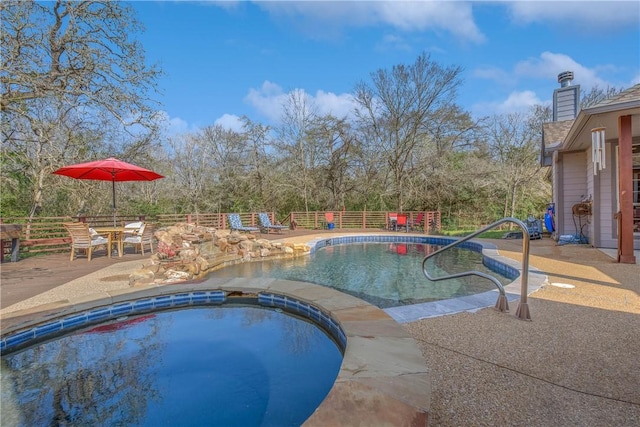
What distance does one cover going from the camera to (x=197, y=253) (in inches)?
251

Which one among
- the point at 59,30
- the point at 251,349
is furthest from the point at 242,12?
the point at 251,349

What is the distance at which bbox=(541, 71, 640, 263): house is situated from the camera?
5.12 meters

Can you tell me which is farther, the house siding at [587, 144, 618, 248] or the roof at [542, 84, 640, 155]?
the house siding at [587, 144, 618, 248]

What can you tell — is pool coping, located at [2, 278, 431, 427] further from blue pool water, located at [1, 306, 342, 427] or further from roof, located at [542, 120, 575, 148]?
roof, located at [542, 120, 575, 148]

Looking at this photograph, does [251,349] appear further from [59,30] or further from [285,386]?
[59,30]

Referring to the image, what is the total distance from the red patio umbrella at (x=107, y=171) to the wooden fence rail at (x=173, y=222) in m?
1.66

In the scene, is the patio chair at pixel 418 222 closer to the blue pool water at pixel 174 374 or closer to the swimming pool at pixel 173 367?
the swimming pool at pixel 173 367

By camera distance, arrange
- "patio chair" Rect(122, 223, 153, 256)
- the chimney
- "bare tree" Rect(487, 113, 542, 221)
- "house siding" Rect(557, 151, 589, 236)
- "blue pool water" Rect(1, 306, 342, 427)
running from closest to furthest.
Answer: "blue pool water" Rect(1, 306, 342, 427), "patio chair" Rect(122, 223, 153, 256), "house siding" Rect(557, 151, 589, 236), the chimney, "bare tree" Rect(487, 113, 542, 221)

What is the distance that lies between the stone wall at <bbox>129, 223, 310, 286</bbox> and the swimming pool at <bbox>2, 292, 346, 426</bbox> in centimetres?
129

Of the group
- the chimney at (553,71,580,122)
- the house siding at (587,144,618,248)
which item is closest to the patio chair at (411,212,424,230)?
the chimney at (553,71,580,122)

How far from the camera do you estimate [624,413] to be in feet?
5.32

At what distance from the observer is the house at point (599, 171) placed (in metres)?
Result: 5.12

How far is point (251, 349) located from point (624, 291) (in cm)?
441

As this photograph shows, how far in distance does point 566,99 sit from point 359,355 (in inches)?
525
